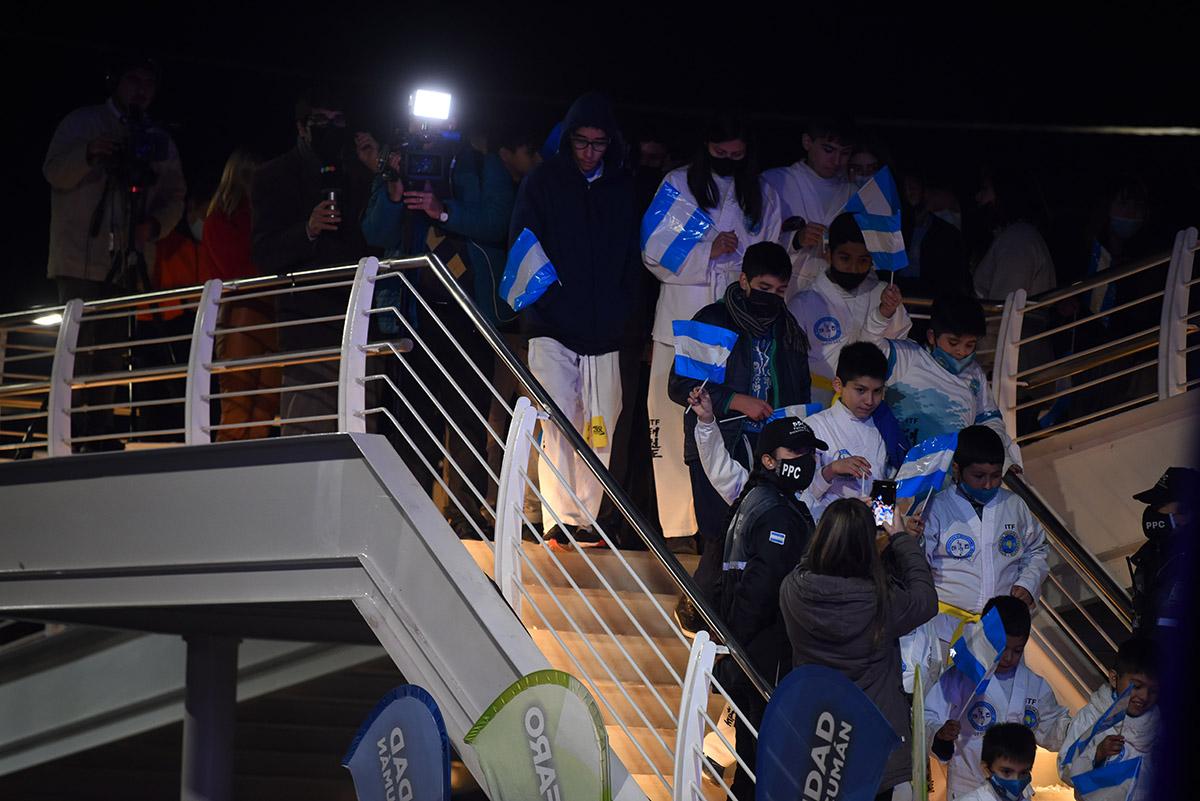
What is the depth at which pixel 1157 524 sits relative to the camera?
549 centimetres

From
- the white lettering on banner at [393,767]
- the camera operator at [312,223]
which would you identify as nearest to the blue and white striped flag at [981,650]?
the white lettering on banner at [393,767]

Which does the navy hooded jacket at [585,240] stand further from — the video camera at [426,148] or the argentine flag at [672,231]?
the video camera at [426,148]

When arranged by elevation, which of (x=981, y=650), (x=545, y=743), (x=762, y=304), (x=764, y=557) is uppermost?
(x=762, y=304)

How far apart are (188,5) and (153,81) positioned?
2.61m

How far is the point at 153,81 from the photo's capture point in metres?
7.80

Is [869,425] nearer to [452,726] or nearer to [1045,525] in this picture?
[1045,525]

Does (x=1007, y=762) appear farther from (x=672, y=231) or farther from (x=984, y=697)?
(x=672, y=231)

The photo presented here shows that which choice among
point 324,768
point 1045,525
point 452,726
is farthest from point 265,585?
point 324,768

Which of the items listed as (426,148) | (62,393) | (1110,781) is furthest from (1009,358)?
(62,393)

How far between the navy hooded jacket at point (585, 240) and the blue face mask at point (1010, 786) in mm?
2553

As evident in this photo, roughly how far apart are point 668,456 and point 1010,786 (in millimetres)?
2226

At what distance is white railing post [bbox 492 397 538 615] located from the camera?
5.33 metres

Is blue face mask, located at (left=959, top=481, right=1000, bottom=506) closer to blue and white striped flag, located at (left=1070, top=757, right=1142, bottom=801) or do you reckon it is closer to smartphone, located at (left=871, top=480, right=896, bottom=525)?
smartphone, located at (left=871, top=480, right=896, bottom=525)

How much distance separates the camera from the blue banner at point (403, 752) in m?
4.43
